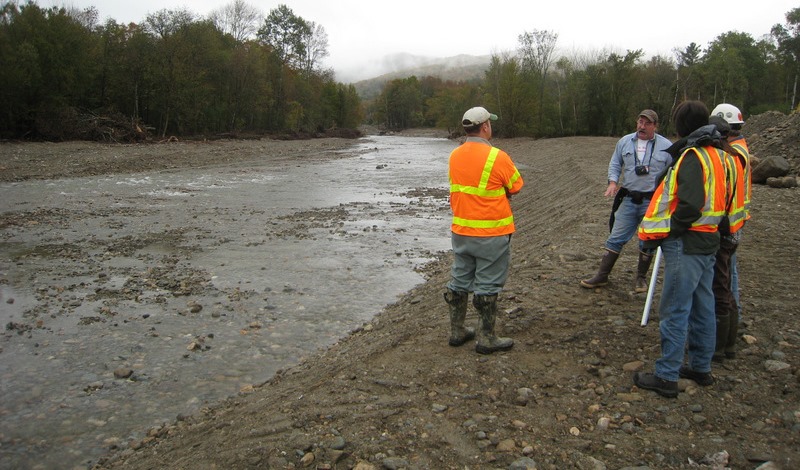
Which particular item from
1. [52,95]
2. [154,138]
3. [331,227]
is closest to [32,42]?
[52,95]

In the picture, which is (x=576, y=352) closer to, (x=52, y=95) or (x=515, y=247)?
(x=515, y=247)

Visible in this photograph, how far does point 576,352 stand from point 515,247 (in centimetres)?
588

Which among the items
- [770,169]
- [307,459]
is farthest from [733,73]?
[307,459]

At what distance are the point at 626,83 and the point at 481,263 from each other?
173 feet

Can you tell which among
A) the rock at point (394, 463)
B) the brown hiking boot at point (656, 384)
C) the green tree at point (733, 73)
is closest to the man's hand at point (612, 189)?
the brown hiking boot at point (656, 384)

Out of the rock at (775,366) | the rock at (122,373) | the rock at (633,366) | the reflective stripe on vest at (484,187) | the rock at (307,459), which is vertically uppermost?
the reflective stripe on vest at (484,187)

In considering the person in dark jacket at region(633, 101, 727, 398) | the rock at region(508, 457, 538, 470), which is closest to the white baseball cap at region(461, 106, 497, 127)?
the person in dark jacket at region(633, 101, 727, 398)

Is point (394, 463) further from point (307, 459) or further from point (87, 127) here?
point (87, 127)

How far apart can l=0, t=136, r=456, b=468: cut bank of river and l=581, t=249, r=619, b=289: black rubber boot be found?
114 inches

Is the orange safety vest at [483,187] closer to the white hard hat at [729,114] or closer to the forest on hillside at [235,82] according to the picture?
the white hard hat at [729,114]

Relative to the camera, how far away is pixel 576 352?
486 centimetres

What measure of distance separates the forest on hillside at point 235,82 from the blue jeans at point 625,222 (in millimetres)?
39741

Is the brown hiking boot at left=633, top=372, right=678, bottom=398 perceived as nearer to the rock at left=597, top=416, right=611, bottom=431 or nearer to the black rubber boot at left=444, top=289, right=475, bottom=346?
the rock at left=597, top=416, right=611, bottom=431

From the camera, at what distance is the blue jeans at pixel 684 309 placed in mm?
3865
